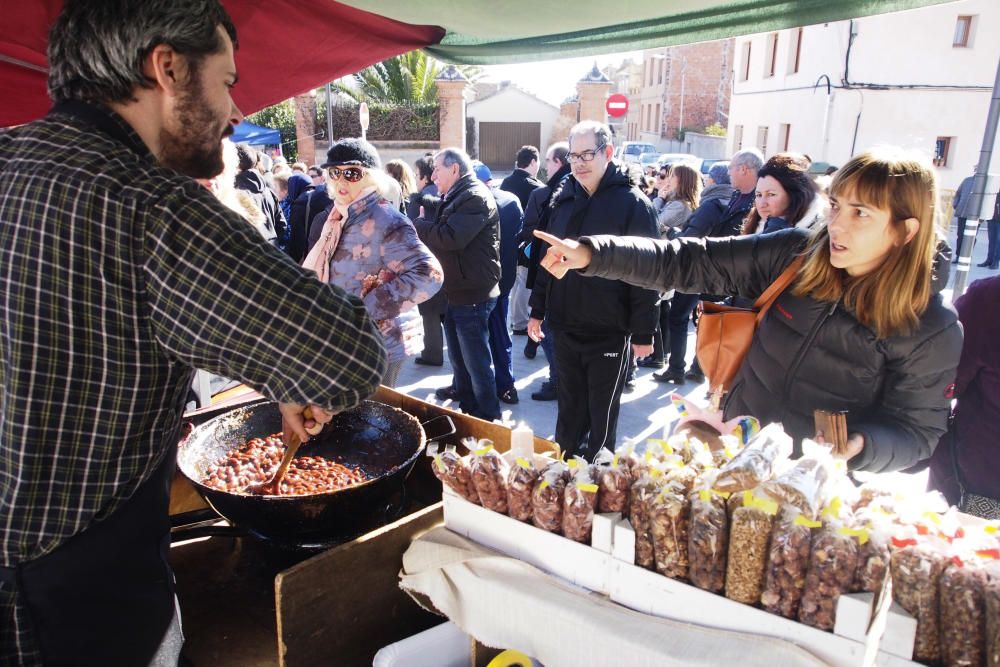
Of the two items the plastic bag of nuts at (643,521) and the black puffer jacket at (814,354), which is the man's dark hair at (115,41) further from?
the black puffer jacket at (814,354)

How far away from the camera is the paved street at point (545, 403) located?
189 inches

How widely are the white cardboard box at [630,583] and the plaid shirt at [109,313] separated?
24.3 inches

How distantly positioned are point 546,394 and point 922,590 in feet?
13.9

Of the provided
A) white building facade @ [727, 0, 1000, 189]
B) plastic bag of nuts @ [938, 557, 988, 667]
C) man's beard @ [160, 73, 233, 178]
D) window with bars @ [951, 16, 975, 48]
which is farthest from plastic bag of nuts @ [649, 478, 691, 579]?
window with bars @ [951, 16, 975, 48]

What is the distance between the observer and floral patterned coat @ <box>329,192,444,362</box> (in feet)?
10.1

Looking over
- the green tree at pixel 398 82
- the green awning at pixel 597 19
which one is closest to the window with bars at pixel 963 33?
the green tree at pixel 398 82

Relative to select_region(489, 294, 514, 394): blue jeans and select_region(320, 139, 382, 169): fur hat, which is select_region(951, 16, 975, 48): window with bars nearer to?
select_region(489, 294, 514, 394): blue jeans

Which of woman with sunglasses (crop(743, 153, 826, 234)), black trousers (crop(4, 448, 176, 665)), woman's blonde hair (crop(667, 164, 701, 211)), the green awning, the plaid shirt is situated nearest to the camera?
the plaid shirt

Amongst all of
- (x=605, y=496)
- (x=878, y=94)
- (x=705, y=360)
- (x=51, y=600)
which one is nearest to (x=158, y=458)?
(x=51, y=600)

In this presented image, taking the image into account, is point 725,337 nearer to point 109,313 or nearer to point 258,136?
point 109,313

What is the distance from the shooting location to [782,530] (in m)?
1.23

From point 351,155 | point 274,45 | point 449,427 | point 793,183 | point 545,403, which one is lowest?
point 545,403

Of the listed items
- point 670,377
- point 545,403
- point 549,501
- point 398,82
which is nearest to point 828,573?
point 549,501

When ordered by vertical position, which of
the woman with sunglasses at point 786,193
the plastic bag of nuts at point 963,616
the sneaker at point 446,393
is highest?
the woman with sunglasses at point 786,193
